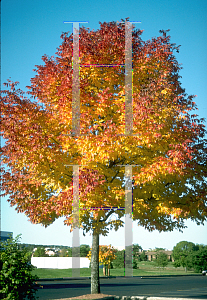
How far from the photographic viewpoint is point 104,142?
32.2 ft

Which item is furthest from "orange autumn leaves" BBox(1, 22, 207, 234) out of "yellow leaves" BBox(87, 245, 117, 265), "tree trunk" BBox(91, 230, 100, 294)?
"yellow leaves" BBox(87, 245, 117, 265)

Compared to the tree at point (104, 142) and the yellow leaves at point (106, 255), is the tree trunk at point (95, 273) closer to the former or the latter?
the tree at point (104, 142)

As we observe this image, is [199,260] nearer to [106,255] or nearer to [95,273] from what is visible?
[106,255]

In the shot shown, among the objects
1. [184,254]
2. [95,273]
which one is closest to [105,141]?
[95,273]

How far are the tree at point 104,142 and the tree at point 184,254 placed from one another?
53.4 metres

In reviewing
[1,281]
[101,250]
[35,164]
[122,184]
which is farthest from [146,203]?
[101,250]

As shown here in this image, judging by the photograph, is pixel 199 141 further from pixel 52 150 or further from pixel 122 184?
pixel 52 150

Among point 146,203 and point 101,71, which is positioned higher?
point 101,71

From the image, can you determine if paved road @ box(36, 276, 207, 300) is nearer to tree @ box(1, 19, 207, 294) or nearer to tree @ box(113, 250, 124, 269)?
tree @ box(1, 19, 207, 294)

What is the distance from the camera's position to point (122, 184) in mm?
11344

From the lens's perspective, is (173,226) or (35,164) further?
(173,226)

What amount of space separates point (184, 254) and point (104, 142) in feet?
200

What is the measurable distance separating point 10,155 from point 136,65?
5.85m

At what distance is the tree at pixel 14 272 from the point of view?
7.29m
